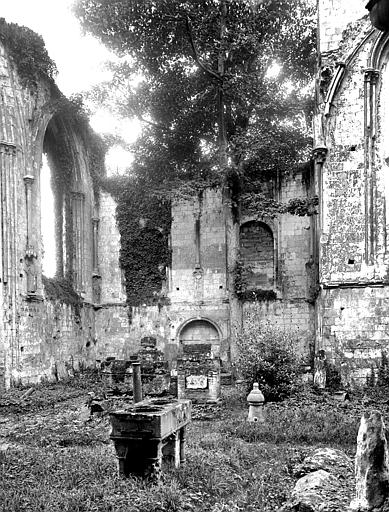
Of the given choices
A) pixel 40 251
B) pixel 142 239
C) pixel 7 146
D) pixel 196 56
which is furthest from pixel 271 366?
pixel 196 56

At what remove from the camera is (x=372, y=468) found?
5016 millimetres

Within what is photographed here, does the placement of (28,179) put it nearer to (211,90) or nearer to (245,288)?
(211,90)

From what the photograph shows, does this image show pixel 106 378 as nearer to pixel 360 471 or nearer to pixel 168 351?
pixel 168 351

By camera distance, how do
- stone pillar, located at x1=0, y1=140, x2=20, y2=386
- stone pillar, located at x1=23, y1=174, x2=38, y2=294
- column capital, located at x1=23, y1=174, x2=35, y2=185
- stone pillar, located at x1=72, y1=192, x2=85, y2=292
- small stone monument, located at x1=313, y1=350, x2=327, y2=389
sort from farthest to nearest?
stone pillar, located at x1=72, y1=192, x2=85, y2=292 → column capital, located at x1=23, y1=174, x2=35, y2=185 → stone pillar, located at x1=23, y1=174, x2=38, y2=294 → stone pillar, located at x1=0, y1=140, x2=20, y2=386 → small stone monument, located at x1=313, y1=350, x2=327, y2=389

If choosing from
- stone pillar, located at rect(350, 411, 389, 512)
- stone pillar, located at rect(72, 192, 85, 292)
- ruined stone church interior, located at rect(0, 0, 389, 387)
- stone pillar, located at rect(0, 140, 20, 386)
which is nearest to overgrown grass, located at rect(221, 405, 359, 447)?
ruined stone church interior, located at rect(0, 0, 389, 387)

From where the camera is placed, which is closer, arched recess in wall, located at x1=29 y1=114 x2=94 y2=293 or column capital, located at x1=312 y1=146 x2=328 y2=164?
column capital, located at x1=312 y1=146 x2=328 y2=164

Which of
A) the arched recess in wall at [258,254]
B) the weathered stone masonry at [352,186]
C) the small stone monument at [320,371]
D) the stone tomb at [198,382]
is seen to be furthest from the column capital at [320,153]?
the stone tomb at [198,382]

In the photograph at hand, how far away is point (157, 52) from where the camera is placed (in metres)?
21.2

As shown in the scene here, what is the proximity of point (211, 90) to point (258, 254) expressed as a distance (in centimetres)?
652

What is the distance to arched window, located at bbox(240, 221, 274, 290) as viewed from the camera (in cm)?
2167

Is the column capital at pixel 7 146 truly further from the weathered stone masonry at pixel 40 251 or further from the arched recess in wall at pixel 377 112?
the arched recess in wall at pixel 377 112

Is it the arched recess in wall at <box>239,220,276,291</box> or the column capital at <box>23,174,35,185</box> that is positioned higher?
the column capital at <box>23,174,35,185</box>

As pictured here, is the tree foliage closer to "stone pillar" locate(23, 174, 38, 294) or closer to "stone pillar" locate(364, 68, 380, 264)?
"stone pillar" locate(364, 68, 380, 264)

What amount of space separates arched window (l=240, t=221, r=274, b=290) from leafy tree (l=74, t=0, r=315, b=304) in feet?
5.18
